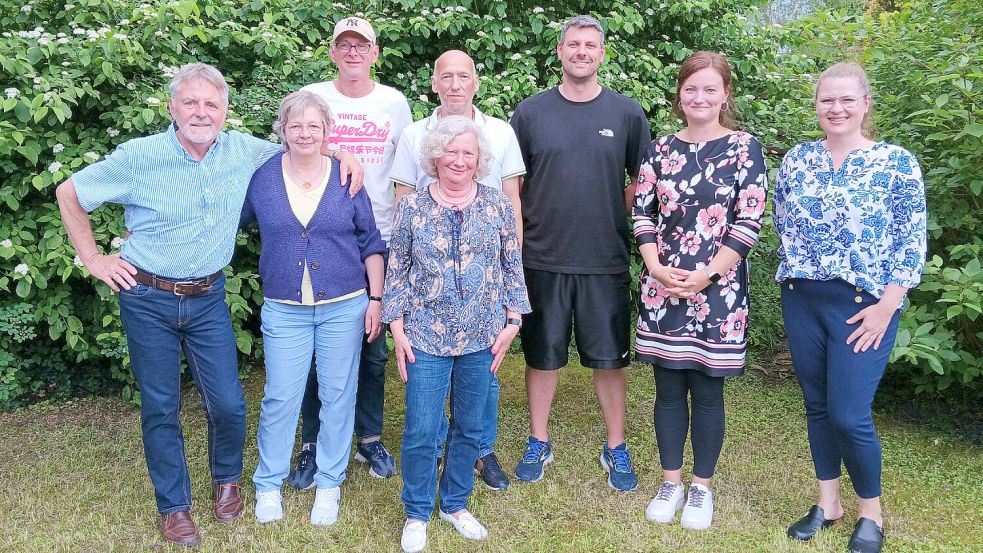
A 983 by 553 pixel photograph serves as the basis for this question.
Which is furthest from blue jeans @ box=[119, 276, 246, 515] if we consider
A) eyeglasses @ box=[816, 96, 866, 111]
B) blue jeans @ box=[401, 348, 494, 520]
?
eyeglasses @ box=[816, 96, 866, 111]

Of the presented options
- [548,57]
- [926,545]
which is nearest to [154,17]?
[548,57]

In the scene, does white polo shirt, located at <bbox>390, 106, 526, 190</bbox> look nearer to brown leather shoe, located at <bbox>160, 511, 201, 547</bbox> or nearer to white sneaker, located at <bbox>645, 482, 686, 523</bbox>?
white sneaker, located at <bbox>645, 482, 686, 523</bbox>

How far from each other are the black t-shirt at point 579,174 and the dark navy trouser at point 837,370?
84 centimetres

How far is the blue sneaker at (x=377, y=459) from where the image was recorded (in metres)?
3.80

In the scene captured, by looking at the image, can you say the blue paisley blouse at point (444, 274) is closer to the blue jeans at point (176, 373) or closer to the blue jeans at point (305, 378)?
the blue jeans at point (305, 378)

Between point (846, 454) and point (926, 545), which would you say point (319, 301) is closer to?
point (846, 454)

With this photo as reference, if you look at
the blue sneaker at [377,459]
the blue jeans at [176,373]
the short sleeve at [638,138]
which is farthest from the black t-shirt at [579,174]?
the blue jeans at [176,373]

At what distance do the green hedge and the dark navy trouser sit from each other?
78 centimetres

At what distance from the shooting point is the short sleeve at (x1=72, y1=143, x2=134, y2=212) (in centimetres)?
296

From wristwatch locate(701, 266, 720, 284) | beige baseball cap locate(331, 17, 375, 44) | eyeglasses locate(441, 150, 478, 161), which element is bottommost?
wristwatch locate(701, 266, 720, 284)

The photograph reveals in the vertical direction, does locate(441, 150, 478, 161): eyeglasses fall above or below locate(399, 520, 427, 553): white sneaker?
above

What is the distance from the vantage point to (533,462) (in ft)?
12.5

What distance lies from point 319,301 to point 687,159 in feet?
5.38

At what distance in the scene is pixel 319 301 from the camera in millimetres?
3223
